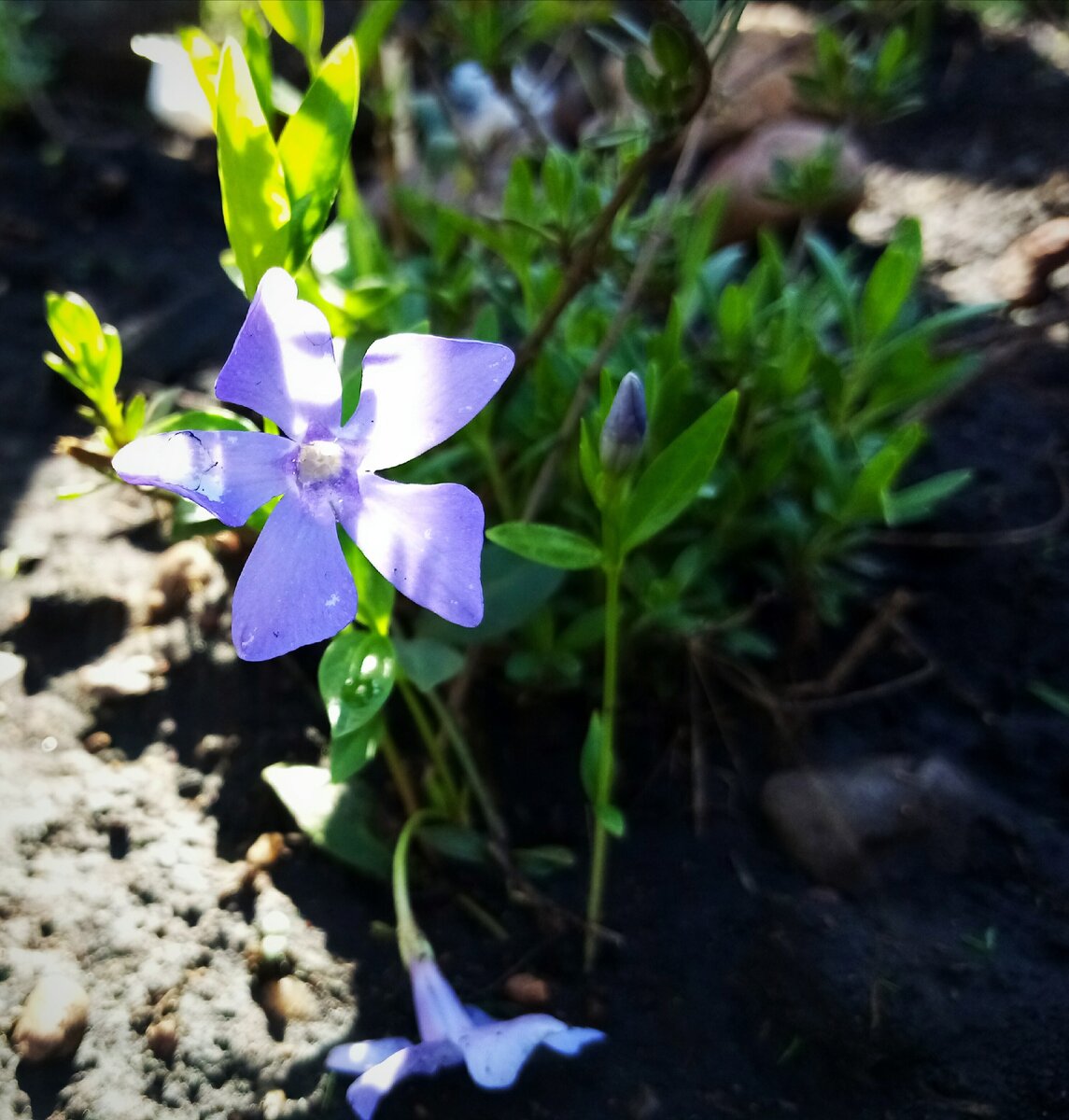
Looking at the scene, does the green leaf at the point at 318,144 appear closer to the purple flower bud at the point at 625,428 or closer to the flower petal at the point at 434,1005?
the purple flower bud at the point at 625,428

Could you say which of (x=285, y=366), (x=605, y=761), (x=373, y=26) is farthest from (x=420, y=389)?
(x=373, y=26)

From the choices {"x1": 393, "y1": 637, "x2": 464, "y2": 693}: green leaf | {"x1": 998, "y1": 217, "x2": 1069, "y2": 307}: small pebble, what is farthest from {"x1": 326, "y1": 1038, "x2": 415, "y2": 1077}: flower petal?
{"x1": 998, "y1": 217, "x2": 1069, "y2": 307}: small pebble

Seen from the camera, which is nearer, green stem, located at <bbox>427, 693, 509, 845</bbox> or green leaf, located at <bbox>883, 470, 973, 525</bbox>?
green stem, located at <bbox>427, 693, 509, 845</bbox>

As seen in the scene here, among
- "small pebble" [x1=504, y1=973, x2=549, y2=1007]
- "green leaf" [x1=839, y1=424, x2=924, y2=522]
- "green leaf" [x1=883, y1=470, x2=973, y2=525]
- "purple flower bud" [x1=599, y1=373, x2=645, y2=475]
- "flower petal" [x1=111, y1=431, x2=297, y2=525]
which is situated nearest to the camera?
"flower petal" [x1=111, y1=431, x2=297, y2=525]

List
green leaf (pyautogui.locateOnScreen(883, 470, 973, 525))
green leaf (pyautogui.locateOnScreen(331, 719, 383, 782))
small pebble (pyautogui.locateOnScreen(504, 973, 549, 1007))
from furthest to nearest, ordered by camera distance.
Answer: green leaf (pyautogui.locateOnScreen(883, 470, 973, 525)) < small pebble (pyautogui.locateOnScreen(504, 973, 549, 1007)) < green leaf (pyautogui.locateOnScreen(331, 719, 383, 782))

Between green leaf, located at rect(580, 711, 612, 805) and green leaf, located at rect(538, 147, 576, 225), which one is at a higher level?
green leaf, located at rect(538, 147, 576, 225)

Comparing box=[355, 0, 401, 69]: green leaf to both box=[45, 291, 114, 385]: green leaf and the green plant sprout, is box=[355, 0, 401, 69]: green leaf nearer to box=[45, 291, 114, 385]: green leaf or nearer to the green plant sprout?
the green plant sprout
